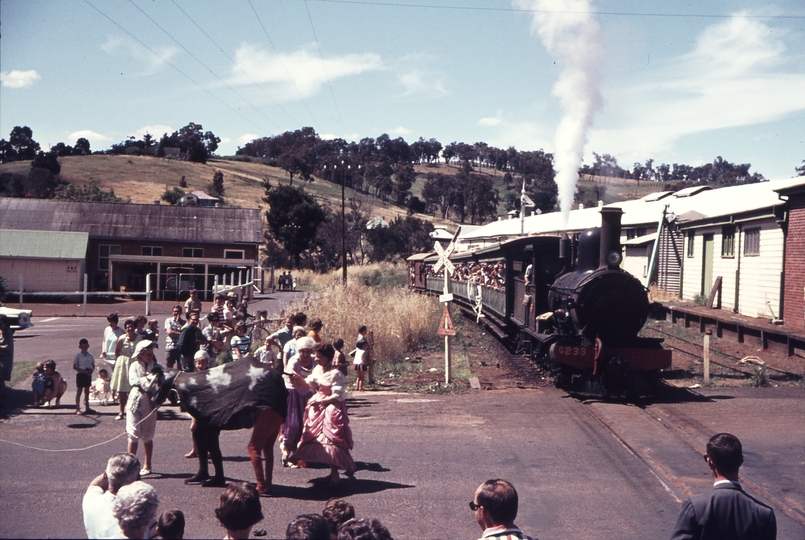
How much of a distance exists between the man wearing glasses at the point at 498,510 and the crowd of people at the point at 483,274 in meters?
15.8

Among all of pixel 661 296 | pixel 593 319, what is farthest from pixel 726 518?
pixel 661 296

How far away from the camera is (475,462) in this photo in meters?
8.42

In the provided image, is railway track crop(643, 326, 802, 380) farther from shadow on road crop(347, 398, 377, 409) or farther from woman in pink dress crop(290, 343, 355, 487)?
woman in pink dress crop(290, 343, 355, 487)

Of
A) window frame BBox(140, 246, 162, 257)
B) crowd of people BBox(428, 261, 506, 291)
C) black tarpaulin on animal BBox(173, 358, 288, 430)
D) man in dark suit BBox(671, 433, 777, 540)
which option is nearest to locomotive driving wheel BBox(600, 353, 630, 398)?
black tarpaulin on animal BBox(173, 358, 288, 430)

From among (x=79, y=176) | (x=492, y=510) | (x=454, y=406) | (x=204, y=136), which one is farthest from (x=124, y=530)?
(x=204, y=136)

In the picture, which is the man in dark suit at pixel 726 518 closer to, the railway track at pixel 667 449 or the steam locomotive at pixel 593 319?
the railway track at pixel 667 449

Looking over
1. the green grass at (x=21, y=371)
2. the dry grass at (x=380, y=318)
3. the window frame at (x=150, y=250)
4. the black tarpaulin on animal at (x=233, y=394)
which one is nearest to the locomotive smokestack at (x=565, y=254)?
the dry grass at (x=380, y=318)

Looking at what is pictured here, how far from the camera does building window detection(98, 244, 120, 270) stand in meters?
42.5

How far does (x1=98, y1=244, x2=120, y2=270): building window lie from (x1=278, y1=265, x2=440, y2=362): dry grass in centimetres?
2354

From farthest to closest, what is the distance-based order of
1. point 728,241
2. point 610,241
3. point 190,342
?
point 728,241, point 610,241, point 190,342

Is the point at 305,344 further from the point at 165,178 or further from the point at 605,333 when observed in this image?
the point at 165,178

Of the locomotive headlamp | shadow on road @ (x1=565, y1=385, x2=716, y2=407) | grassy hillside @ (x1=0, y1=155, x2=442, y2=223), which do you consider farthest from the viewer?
grassy hillside @ (x1=0, y1=155, x2=442, y2=223)

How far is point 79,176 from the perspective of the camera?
83688 millimetres

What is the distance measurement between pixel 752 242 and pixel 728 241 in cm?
246
